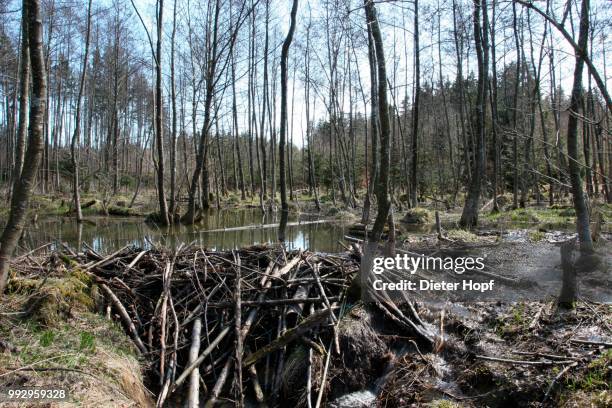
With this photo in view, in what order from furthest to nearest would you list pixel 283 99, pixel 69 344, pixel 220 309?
pixel 283 99 → pixel 220 309 → pixel 69 344

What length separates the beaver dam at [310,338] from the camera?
4.24 meters

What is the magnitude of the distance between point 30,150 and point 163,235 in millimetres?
12216

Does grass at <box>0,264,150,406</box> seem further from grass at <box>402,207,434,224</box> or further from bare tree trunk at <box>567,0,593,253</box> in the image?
grass at <box>402,207,434,224</box>

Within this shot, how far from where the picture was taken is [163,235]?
16094 mm

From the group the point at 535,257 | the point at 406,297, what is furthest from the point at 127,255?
the point at 535,257

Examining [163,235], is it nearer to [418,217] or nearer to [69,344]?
[418,217]

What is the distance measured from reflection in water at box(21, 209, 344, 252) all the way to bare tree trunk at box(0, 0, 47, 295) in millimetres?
7953

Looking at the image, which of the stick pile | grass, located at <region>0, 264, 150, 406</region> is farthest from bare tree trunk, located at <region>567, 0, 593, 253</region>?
grass, located at <region>0, 264, 150, 406</region>

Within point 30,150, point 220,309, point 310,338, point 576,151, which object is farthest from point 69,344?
point 576,151

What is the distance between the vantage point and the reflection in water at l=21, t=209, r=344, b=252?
13773mm

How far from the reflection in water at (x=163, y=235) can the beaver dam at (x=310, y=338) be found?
21.0ft

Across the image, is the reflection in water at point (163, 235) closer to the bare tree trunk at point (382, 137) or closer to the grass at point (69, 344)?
the bare tree trunk at point (382, 137)

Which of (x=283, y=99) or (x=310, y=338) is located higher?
(x=283, y=99)

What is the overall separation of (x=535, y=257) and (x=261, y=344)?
5724 mm
